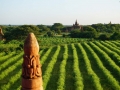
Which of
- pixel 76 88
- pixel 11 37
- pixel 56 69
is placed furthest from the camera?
pixel 11 37

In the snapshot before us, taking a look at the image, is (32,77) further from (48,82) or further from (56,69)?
(56,69)

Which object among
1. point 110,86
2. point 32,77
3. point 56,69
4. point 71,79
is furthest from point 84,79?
point 32,77

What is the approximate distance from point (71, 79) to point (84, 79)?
3.10 feet

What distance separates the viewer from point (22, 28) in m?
53.0

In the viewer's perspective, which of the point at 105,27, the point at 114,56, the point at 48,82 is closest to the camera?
the point at 48,82

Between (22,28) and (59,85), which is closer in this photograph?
(59,85)

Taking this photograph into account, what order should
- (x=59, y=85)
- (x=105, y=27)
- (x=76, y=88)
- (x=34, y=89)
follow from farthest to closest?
1. (x=105, y=27)
2. (x=59, y=85)
3. (x=76, y=88)
4. (x=34, y=89)

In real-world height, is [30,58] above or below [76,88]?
above

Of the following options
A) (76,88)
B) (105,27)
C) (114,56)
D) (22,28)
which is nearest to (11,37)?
(22,28)

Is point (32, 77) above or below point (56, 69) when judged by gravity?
above

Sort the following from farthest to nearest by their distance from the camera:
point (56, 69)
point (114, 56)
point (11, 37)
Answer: point (11, 37) < point (114, 56) < point (56, 69)

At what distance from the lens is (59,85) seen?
15281mm

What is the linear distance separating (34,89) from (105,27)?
11591 centimetres

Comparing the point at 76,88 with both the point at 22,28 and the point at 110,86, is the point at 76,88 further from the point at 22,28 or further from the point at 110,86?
the point at 22,28
